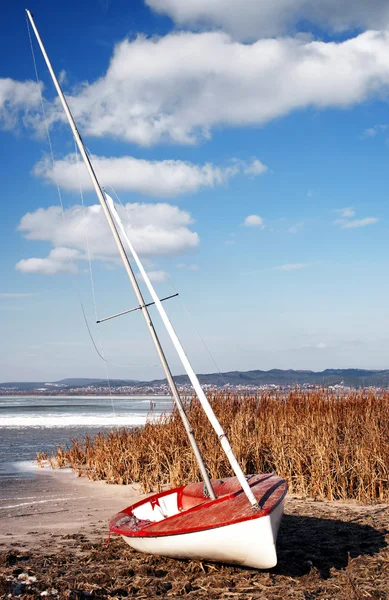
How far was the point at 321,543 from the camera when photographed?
7531mm

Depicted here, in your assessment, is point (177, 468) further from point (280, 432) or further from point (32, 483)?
point (32, 483)

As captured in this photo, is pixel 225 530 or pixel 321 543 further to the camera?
pixel 321 543

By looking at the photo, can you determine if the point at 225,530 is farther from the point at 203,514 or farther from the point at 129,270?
the point at 129,270

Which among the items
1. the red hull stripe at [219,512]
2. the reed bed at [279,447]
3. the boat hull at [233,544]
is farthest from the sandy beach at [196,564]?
the reed bed at [279,447]

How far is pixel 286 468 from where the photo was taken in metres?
10.9

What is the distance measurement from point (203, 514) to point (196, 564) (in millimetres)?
763

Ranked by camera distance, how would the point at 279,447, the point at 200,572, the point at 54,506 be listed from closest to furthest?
1. the point at 200,572
2. the point at 54,506
3. the point at 279,447

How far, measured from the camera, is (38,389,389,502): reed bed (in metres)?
10.1

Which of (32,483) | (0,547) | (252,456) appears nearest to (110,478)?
(32,483)

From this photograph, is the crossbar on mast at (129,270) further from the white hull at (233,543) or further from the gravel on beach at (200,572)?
the gravel on beach at (200,572)

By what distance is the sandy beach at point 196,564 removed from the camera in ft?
19.4

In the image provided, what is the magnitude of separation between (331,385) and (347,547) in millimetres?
8026

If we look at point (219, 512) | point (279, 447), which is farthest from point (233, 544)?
point (279, 447)

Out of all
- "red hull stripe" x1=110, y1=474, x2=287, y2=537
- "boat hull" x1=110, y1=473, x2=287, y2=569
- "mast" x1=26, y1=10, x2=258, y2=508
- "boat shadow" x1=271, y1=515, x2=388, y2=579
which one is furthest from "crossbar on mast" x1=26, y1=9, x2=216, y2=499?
"boat shadow" x1=271, y1=515, x2=388, y2=579
